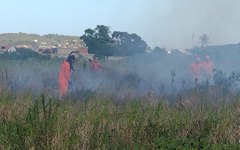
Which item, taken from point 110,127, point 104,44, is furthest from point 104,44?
point 110,127

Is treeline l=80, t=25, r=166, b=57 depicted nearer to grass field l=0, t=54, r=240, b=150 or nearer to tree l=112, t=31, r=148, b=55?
tree l=112, t=31, r=148, b=55

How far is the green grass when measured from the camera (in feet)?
16.8

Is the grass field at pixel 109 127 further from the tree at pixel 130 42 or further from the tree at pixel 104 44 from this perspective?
the tree at pixel 130 42

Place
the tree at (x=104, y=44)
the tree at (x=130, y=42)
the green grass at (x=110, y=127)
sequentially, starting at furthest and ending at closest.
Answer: the tree at (x=130, y=42) < the tree at (x=104, y=44) < the green grass at (x=110, y=127)

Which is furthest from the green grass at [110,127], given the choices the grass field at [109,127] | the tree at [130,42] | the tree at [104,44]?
the tree at [130,42]

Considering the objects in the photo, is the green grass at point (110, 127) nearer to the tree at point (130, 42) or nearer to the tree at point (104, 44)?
the tree at point (104, 44)

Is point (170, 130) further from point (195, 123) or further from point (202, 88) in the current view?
point (202, 88)

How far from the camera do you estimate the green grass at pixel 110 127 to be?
5121mm

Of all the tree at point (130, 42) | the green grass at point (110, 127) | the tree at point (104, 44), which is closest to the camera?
the green grass at point (110, 127)

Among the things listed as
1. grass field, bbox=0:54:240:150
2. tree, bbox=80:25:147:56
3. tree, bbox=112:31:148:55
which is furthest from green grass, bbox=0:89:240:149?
tree, bbox=112:31:148:55

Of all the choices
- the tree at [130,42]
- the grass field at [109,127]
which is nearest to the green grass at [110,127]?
the grass field at [109,127]

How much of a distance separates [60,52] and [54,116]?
38.0 metres

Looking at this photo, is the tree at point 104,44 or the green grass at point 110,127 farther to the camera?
the tree at point 104,44

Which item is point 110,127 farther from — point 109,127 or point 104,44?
point 104,44
